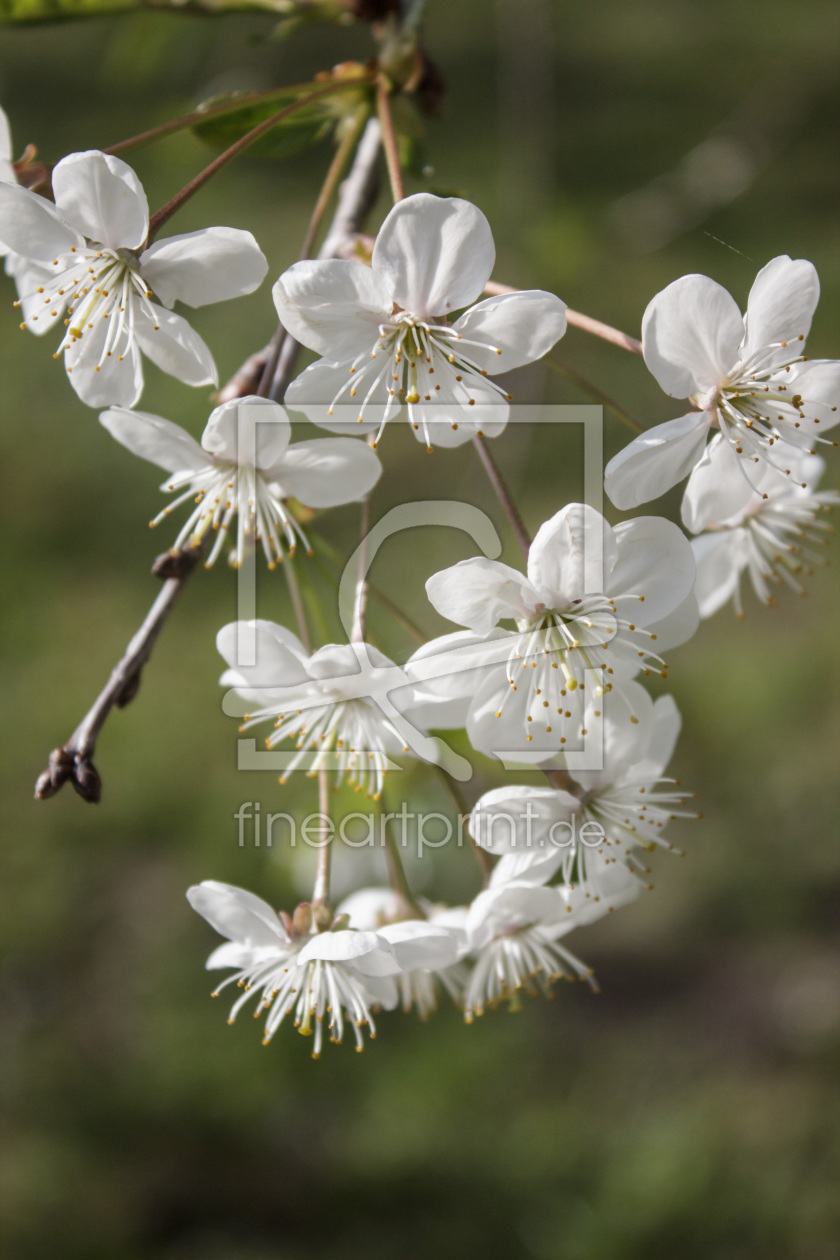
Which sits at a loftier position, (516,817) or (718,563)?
(718,563)

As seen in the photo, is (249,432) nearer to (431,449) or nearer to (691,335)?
(431,449)

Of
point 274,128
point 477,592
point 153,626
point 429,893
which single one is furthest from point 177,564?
point 429,893

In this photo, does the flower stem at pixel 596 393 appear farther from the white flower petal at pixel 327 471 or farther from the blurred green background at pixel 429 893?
the blurred green background at pixel 429 893

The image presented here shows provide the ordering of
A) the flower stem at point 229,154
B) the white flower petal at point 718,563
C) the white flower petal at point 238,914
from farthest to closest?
the white flower petal at point 718,563, the white flower petal at point 238,914, the flower stem at point 229,154

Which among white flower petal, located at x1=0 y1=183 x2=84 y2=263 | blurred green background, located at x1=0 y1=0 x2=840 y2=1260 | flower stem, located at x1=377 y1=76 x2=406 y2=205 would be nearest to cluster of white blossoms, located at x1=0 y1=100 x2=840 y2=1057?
white flower petal, located at x1=0 y1=183 x2=84 y2=263

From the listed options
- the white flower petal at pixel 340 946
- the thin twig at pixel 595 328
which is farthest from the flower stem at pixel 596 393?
the white flower petal at pixel 340 946

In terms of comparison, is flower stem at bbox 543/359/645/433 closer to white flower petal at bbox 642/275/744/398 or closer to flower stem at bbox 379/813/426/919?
white flower petal at bbox 642/275/744/398
